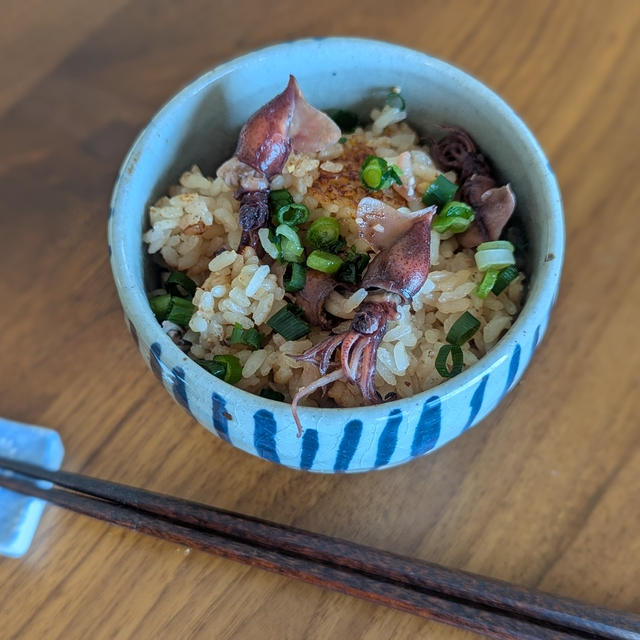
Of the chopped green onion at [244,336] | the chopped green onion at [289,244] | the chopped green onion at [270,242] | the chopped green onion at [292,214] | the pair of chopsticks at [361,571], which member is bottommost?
the pair of chopsticks at [361,571]

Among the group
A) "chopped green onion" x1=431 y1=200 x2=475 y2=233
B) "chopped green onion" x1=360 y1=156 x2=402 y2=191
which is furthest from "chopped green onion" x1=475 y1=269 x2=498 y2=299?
"chopped green onion" x1=360 y1=156 x2=402 y2=191

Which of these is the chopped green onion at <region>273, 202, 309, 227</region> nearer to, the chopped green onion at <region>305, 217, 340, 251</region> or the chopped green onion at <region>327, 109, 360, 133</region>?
the chopped green onion at <region>305, 217, 340, 251</region>

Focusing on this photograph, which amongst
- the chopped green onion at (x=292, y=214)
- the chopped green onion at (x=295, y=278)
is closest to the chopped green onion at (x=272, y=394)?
the chopped green onion at (x=295, y=278)

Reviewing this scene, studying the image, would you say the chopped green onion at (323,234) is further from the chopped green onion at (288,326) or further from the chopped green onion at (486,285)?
the chopped green onion at (486,285)

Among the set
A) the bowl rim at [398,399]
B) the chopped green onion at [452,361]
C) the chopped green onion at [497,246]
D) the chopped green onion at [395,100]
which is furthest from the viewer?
the chopped green onion at [395,100]

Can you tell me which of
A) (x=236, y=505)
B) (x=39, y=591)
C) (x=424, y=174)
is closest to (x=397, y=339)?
(x=424, y=174)

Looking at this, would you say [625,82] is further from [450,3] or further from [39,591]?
[39,591]

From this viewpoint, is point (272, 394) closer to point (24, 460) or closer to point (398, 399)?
point (398, 399)
